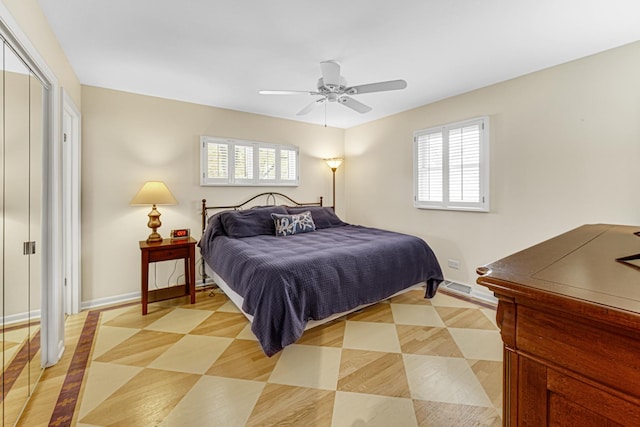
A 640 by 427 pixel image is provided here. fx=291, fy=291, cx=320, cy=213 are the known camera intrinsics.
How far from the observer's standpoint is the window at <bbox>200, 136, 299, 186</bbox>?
397 cm

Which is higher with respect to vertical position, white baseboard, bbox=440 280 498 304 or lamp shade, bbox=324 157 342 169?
lamp shade, bbox=324 157 342 169

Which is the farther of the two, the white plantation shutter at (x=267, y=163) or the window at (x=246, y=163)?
the white plantation shutter at (x=267, y=163)

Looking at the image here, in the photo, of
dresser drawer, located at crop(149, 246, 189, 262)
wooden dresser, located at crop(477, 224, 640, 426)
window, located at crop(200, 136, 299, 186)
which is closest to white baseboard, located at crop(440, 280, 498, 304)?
window, located at crop(200, 136, 299, 186)

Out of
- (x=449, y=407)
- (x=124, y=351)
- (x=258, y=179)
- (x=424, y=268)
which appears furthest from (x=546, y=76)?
(x=124, y=351)

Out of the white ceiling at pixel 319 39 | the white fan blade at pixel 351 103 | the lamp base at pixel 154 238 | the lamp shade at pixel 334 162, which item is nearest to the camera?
the white ceiling at pixel 319 39

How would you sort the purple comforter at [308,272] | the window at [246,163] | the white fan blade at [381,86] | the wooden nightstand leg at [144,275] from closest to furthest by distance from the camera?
the purple comforter at [308,272], the white fan blade at [381,86], the wooden nightstand leg at [144,275], the window at [246,163]

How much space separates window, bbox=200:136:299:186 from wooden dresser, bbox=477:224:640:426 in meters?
3.78

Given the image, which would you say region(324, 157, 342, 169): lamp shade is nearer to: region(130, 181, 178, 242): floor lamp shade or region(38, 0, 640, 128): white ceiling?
region(38, 0, 640, 128): white ceiling

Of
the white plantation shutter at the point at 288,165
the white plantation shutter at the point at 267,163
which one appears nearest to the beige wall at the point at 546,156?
the white plantation shutter at the point at 288,165

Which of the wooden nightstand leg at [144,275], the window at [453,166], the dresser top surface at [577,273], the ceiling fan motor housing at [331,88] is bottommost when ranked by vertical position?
the wooden nightstand leg at [144,275]

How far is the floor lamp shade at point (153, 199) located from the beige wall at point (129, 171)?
0.32 meters

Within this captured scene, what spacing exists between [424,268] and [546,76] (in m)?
2.29

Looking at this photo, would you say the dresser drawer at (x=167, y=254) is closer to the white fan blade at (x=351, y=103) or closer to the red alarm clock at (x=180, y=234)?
the red alarm clock at (x=180, y=234)

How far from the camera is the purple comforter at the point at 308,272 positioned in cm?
221
